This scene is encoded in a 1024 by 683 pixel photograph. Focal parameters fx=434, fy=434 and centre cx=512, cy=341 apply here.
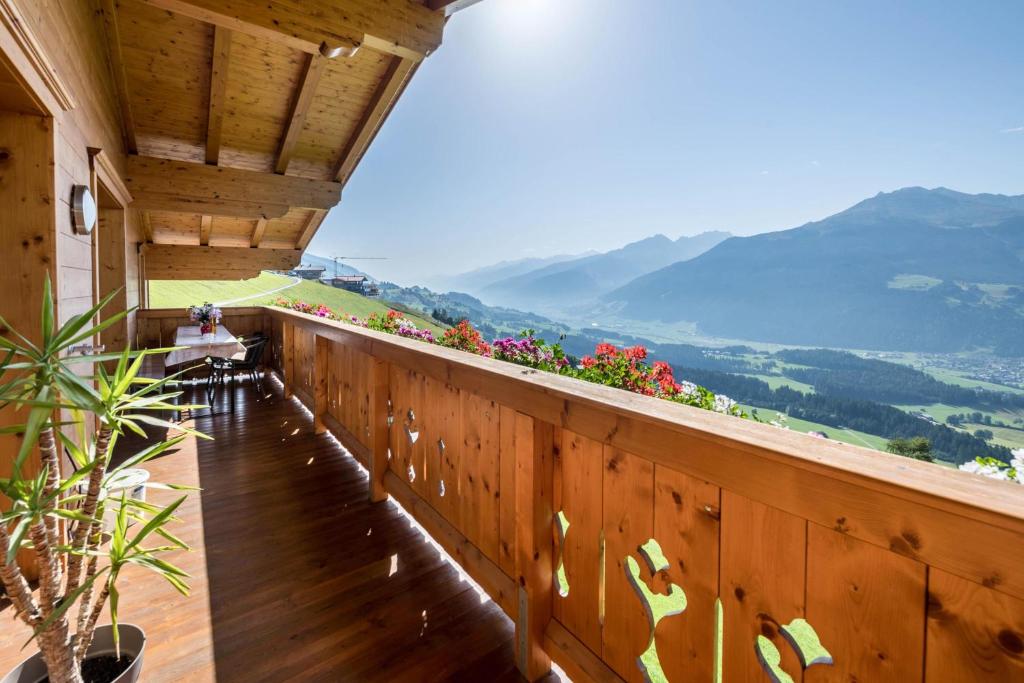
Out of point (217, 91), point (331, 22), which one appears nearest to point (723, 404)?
point (331, 22)

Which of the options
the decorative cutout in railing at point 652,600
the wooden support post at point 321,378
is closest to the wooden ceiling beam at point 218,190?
the wooden support post at point 321,378

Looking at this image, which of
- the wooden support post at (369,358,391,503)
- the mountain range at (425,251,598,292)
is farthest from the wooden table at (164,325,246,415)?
the mountain range at (425,251,598,292)

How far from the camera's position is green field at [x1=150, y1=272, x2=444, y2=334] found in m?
25.3

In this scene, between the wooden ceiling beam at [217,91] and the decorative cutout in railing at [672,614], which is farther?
the wooden ceiling beam at [217,91]

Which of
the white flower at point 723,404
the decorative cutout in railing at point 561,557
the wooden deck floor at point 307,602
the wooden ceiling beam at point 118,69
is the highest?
the wooden ceiling beam at point 118,69

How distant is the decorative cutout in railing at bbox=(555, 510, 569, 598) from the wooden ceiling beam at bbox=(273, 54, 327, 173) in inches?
177

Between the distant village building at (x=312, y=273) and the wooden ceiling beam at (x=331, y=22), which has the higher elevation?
the distant village building at (x=312, y=273)

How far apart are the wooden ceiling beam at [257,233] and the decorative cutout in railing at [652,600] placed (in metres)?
8.14

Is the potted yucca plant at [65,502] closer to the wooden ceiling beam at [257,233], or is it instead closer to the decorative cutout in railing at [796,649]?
the decorative cutout in railing at [796,649]

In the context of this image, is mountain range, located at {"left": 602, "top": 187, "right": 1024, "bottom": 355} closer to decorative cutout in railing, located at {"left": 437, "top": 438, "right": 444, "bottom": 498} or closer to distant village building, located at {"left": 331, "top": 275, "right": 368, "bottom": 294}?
decorative cutout in railing, located at {"left": 437, "top": 438, "right": 444, "bottom": 498}

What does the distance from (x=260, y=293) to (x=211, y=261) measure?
27.1m

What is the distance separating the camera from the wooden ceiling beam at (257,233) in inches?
302

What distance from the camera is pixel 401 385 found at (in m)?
2.54

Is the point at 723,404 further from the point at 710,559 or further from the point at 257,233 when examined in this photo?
the point at 257,233
